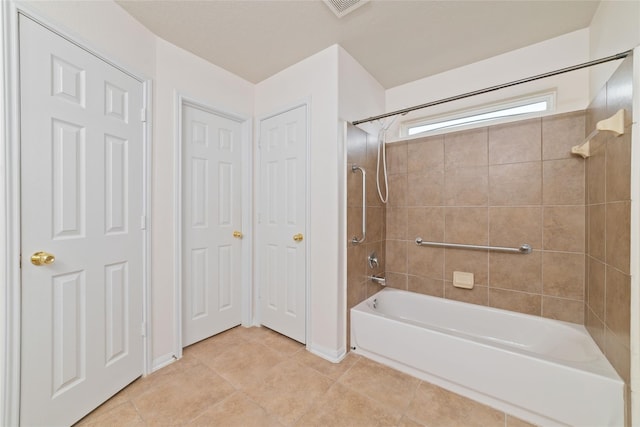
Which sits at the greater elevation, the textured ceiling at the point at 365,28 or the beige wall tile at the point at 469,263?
the textured ceiling at the point at 365,28

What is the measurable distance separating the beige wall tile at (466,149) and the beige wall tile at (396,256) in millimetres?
853

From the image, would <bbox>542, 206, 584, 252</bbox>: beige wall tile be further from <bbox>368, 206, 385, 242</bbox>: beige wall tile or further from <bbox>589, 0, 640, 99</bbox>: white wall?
<bbox>368, 206, 385, 242</bbox>: beige wall tile

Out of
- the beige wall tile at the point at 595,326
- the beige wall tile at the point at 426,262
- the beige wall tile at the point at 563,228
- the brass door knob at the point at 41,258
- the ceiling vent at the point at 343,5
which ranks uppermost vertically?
the ceiling vent at the point at 343,5

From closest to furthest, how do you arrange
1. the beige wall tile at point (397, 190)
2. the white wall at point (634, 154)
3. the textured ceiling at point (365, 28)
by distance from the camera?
the white wall at point (634, 154) < the textured ceiling at point (365, 28) < the beige wall tile at point (397, 190)

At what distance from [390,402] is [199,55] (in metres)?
2.90

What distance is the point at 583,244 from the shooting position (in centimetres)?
171

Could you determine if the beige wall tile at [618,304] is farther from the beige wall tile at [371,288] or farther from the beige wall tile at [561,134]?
the beige wall tile at [371,288]

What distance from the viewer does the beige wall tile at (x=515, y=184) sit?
185cm

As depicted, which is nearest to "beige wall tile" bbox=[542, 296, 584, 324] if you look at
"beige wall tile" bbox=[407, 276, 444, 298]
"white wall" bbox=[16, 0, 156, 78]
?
"beige wall tile" bbox=[407, 276, 444, 298]

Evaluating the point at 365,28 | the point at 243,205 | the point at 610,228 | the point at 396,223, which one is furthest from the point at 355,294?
the point at 365,28

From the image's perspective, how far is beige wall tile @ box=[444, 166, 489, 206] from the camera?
204cm

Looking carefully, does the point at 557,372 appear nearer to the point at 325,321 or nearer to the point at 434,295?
the point at 434,295

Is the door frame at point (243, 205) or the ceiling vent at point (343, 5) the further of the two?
the door frame at point (243, 205)

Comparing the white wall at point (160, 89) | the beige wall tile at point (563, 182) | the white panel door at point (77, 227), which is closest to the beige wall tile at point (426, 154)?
the beige wall tile at point (563, 182)
